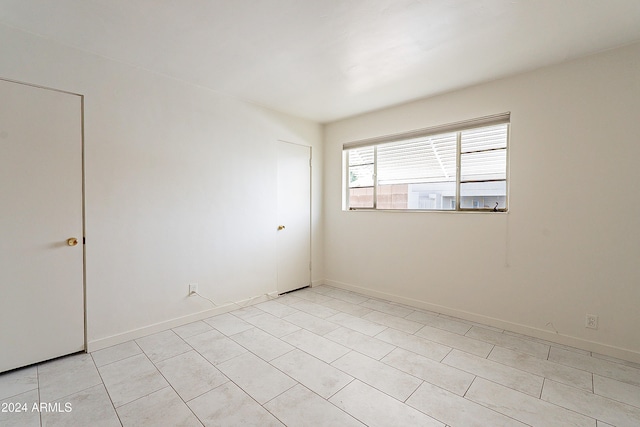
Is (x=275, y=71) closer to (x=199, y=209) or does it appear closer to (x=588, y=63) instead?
(x=199, y=209)

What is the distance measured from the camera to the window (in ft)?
10.5

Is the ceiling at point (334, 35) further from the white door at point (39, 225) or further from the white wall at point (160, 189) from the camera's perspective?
the white door at point (39, 225)

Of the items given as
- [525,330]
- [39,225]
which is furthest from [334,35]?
[525,330]

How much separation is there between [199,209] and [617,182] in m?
4.07

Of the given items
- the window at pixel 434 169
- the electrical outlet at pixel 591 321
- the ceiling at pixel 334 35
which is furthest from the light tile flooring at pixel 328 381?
the ceiling at pixel 334 35

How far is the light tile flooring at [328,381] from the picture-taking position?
178cm

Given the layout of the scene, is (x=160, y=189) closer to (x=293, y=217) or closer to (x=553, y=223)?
(x=293, y=217)

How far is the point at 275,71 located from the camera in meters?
2.89

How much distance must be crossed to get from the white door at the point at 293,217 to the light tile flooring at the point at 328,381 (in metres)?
1.33

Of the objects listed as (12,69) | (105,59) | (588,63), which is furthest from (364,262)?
(12,69)

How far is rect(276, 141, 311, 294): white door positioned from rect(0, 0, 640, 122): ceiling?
54.0 inches

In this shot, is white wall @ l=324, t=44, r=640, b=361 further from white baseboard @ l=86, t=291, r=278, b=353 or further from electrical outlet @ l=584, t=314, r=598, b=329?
white baseboard @ l=86, t=291, r=278, b=353

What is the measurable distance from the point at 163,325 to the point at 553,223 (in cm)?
409

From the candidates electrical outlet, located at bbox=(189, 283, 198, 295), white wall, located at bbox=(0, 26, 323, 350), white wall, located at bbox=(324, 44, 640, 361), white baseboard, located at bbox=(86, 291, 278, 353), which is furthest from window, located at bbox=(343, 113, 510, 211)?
electrical outlet, located at bbox=(189, 283, 198, 295)
